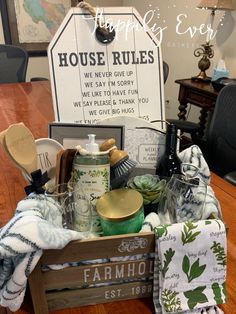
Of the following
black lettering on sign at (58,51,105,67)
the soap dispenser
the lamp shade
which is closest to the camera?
the soap dispenser

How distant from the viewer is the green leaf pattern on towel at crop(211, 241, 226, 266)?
1.64 feet

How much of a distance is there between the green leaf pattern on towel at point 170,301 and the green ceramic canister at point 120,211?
11 cm

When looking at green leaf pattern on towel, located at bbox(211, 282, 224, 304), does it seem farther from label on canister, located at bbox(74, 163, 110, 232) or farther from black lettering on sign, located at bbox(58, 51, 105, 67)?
black lettering on sign, located at bbox(58, 51, 105, 67)

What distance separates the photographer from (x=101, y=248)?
471mm

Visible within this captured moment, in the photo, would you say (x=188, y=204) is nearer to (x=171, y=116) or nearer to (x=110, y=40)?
(x=110, y=40)

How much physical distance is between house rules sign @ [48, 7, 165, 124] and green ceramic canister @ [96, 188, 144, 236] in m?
0.26

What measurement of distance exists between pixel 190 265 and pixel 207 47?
2.29 meters

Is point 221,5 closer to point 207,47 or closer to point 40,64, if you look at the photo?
point 207,47

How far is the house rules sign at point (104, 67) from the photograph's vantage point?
0.69 metres

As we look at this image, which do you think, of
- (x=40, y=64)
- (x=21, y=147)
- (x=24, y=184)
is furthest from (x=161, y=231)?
(x=40, y=64)

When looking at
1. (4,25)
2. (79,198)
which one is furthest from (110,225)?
(4,25)

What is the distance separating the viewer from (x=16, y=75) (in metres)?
2.63

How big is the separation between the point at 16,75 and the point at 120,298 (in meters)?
2.48

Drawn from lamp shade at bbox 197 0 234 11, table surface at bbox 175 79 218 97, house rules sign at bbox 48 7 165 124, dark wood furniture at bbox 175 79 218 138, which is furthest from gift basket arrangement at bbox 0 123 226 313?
lamp shade at bbox 197 0 234 11
